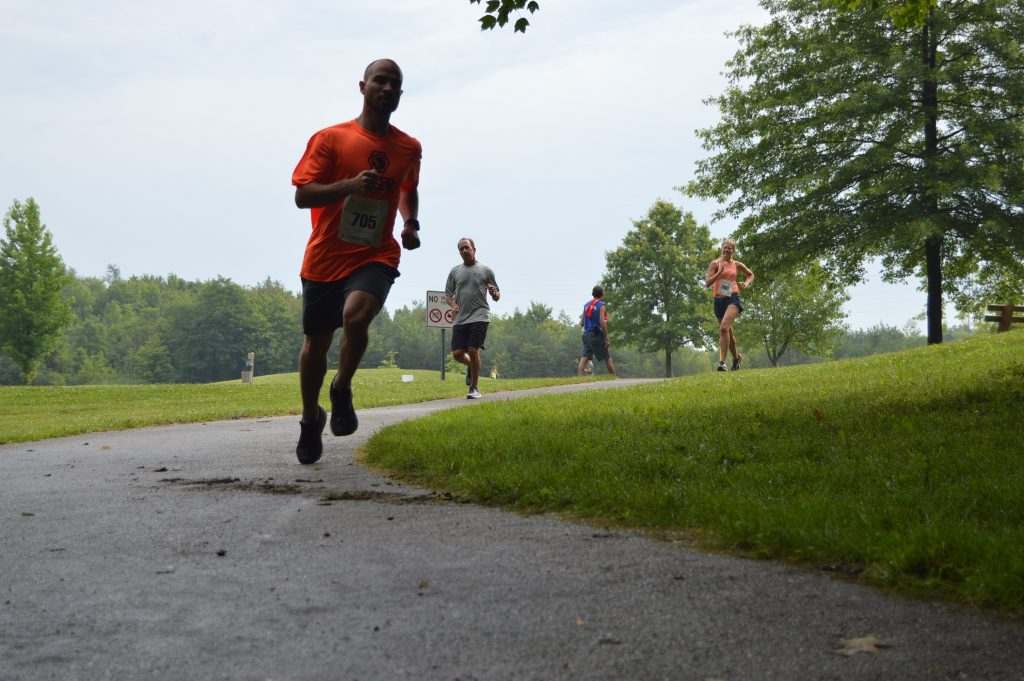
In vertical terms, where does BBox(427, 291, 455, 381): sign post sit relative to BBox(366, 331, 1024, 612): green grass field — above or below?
above

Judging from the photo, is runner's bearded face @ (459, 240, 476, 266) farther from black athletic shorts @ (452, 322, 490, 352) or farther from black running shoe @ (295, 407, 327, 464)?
black running shoe @ (295, 407, 327, 464)

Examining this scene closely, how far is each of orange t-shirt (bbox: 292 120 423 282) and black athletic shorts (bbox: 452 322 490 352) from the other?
7555mm

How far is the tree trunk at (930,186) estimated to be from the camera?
25.3 metres

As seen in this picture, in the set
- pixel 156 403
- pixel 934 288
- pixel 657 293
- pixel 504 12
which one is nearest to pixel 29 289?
pixel 657 293

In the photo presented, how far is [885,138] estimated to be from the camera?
86.1 feet

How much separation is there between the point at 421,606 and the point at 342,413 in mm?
3811

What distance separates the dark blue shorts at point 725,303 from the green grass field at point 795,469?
22.5ft

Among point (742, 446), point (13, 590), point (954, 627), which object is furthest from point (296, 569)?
point (742, 446)

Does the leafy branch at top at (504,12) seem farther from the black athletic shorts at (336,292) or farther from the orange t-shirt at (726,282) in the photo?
the orange t-shirt at (726,282)

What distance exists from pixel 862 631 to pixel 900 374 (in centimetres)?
875

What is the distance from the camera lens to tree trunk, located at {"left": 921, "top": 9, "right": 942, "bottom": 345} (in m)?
25.3

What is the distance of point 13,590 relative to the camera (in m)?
3.49

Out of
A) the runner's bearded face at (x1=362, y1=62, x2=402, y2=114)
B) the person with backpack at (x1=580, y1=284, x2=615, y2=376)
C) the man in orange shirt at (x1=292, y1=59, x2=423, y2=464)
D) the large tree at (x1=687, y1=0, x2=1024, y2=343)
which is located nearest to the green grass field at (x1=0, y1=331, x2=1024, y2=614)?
the man in orange shirt at (x1=292, y1=59, x2=423, y2=464)

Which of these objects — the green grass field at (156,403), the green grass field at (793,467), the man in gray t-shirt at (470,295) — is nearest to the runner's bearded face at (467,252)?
the man in gray t-shirt at (470,295)
